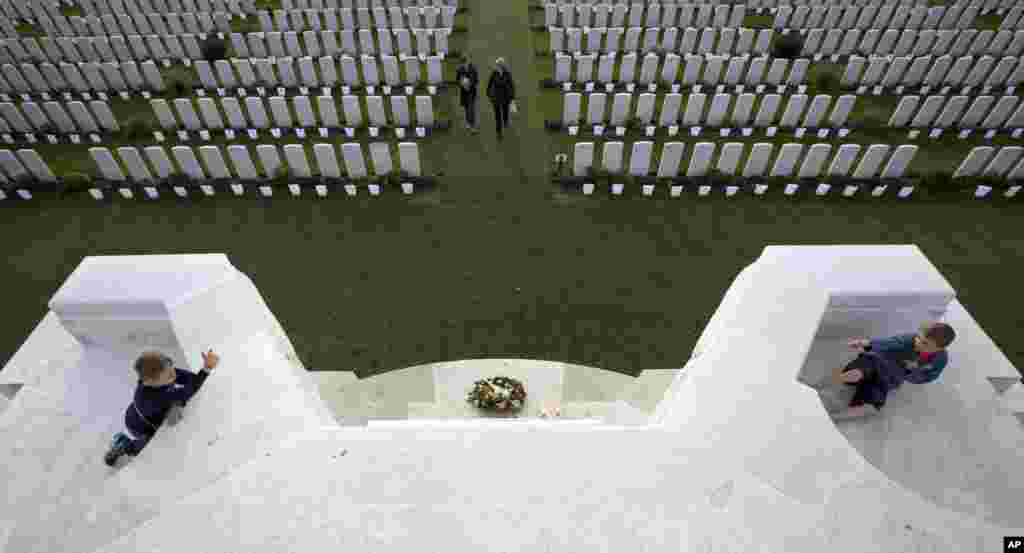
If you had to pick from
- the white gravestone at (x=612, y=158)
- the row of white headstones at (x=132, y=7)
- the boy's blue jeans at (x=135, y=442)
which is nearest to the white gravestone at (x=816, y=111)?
the white gravestone at (x=612, y=158)

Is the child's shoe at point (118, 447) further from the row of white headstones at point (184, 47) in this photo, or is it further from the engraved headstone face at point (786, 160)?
the row of white headstones at point (184, 47)

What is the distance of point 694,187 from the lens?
28.0 ft

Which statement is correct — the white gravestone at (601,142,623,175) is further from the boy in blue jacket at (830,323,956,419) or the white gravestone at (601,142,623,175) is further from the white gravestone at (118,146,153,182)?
the white gravestone at (118,146,153,182)

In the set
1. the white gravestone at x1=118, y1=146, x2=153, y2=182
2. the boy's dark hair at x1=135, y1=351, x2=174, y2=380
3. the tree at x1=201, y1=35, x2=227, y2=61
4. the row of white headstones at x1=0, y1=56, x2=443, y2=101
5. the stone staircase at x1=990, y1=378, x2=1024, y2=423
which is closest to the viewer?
the boy's dark hair at x1=135, y1=351, x2=174, y2=380

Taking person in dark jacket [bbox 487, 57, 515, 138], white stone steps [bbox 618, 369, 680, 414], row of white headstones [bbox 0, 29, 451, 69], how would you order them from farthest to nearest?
row of white headstones [bbox 0, 29, 451, 69] → person in dark jacket [bbox 487, 57, 515, 138] → white stone steps [bbox 618, 369, 680, 414]

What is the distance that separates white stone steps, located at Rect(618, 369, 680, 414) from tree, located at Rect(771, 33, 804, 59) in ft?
33.1

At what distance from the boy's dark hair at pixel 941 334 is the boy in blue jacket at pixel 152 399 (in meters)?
5.01

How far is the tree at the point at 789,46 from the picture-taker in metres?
11.7

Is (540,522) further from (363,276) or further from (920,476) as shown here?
(363,276)

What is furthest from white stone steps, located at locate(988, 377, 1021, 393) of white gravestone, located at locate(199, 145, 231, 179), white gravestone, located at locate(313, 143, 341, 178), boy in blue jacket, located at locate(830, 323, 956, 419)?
white gravestone, located at locate(199, 145, 231, 179)

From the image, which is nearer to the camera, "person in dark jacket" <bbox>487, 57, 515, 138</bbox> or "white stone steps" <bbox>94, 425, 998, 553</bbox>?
"white stone steps" <bbox>94, 425, 998, 553</bbox>

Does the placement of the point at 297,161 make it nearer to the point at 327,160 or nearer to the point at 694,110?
the point at 327,160

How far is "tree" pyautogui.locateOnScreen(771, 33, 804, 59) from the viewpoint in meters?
11.7

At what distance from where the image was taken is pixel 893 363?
3.37 m
